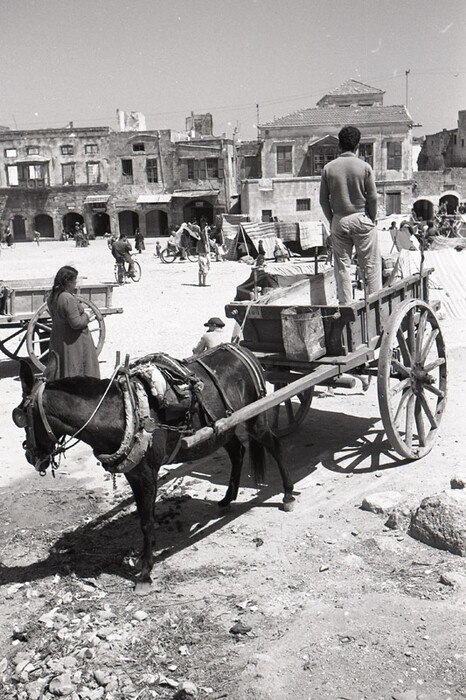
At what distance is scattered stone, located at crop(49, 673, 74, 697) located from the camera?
12.2ft

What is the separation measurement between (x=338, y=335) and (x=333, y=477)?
1.42 m

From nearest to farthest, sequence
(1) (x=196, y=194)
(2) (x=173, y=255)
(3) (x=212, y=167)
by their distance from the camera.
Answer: (2) (x=173, y=255), (1) (x=196, y=194), (3) (x=212, y=167)

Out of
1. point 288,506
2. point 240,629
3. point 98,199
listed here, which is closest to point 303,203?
point 98,199

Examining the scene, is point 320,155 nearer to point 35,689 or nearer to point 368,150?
point 368,150

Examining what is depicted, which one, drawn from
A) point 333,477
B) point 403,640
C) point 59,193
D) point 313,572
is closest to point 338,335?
point 333,477

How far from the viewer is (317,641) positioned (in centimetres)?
405

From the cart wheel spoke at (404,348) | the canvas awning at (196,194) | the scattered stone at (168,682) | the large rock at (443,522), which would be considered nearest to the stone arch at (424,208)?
the canvas awning at (196,194)

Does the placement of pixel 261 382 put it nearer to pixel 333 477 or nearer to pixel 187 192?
pixel 333 477

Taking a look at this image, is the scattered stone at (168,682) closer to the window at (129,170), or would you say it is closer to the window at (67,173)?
the window at (129,170)

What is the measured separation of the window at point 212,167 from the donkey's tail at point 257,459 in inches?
1908

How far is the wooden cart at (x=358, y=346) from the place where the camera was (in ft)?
19.7

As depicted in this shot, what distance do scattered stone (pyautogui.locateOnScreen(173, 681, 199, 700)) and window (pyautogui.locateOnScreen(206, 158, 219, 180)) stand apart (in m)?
50.9

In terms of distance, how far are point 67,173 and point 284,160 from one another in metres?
18.2

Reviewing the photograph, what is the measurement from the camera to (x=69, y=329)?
7.65 meters
